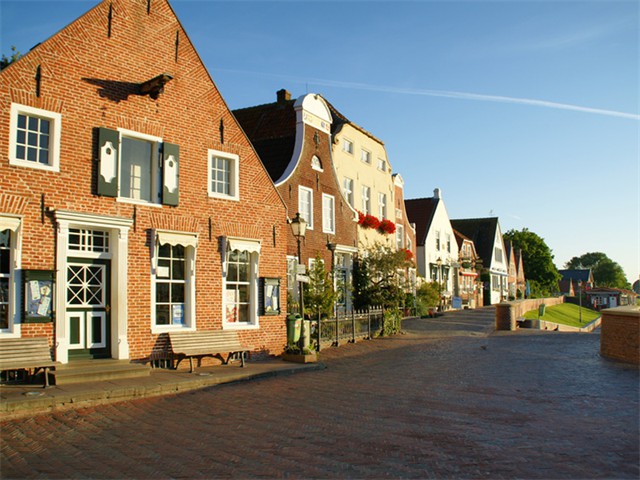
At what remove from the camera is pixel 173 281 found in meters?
14.1

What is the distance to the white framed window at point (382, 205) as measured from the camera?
29.4 m

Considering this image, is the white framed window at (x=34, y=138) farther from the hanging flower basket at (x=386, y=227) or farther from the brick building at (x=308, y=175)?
the hanging flower basket at (x=386, y=227)

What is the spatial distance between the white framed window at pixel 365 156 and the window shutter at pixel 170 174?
1471 cm

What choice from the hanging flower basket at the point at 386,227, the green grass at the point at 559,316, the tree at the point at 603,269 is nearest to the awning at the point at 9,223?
the hanging flower basket at the point at 386,227

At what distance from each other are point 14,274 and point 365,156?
63.8ft

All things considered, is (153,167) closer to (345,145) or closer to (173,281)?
(173,281)

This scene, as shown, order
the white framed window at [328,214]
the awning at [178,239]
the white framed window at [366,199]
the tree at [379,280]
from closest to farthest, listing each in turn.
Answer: the awning at [178,239]
the white framed window at [328,214]
the tree at [379,280]
the white framed window at [366,199]

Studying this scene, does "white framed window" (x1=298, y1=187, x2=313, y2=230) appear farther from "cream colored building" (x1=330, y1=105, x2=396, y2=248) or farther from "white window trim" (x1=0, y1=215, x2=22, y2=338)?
"white window trim" (x1=0, y1=215, x2=22, y2=338)

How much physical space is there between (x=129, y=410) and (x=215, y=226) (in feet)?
21.0

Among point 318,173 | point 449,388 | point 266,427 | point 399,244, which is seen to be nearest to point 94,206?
point 266,427

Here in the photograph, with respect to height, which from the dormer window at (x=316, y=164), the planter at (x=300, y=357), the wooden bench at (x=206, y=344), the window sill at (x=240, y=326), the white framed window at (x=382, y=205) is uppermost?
the dormer window at (x=316, y=164)

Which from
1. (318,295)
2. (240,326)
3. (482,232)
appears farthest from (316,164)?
(482,232)

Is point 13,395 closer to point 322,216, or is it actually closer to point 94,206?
point 94,206

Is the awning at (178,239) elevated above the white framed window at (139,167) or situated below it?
below
